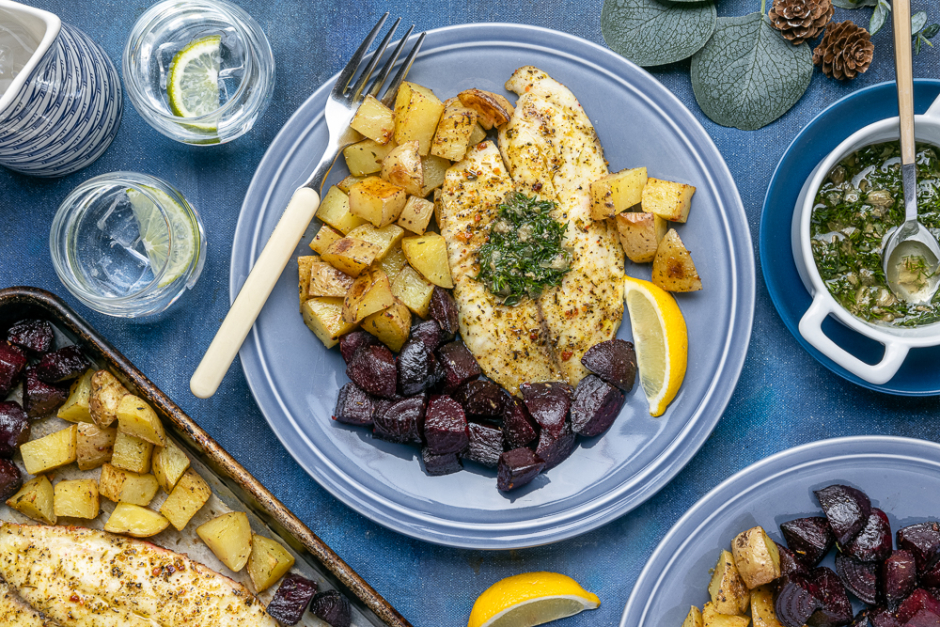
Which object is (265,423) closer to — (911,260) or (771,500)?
(771,500)

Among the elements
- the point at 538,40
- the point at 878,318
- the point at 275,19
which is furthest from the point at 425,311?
the point at 878,318

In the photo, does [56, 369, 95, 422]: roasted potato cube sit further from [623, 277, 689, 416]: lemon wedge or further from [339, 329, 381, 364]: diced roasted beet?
[623, 277, 689, 416]: lemon wedge

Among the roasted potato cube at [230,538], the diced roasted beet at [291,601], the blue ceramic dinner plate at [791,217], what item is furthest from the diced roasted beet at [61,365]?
the blue ceramic dinner plate at [791,217]

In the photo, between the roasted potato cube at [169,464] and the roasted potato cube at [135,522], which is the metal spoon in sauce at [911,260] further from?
the roasted potato cube at [135,522]

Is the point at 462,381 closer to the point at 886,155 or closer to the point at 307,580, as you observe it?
the point at 307,580

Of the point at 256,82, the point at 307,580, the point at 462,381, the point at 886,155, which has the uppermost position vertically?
the point at 886,155

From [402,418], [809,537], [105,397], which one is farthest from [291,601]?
[809,537]

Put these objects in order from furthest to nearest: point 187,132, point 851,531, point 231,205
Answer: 1. point 231,205
2. point 187,132
3. point 851,531
